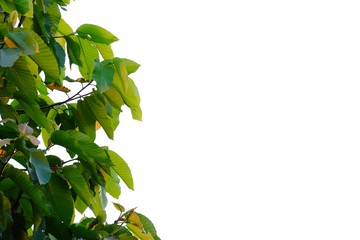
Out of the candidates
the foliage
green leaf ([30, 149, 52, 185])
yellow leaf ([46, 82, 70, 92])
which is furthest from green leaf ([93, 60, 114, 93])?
green leaf ([30, 149, 52, 185])

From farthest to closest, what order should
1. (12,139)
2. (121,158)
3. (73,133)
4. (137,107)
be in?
(137,107) < (121,158) < (73,133) < (12,139)

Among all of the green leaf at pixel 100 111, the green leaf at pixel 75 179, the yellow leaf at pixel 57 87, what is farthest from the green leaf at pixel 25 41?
the yellow leaf at pixel 57 87

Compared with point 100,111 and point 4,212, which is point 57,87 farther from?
point 4,212

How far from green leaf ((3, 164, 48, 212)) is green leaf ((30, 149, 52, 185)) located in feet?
0.22

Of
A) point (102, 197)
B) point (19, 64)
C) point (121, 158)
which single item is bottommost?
point (102, 197)

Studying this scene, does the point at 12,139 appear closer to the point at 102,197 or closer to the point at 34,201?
the point at 34,201

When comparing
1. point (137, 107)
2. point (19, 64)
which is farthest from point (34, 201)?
point (137, 107)

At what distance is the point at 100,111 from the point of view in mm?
2531

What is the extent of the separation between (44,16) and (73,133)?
54cm

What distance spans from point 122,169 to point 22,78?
19.1 inches

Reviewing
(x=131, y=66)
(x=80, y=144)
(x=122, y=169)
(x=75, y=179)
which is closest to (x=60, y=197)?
(x=75, y=179)

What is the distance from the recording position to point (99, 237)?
2.23 metres

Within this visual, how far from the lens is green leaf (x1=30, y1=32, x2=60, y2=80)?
7.09 feet

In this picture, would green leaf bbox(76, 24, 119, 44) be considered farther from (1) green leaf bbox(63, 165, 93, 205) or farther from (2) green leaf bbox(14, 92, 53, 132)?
(1) green leaf bbox(63, 165, 93, 205)
